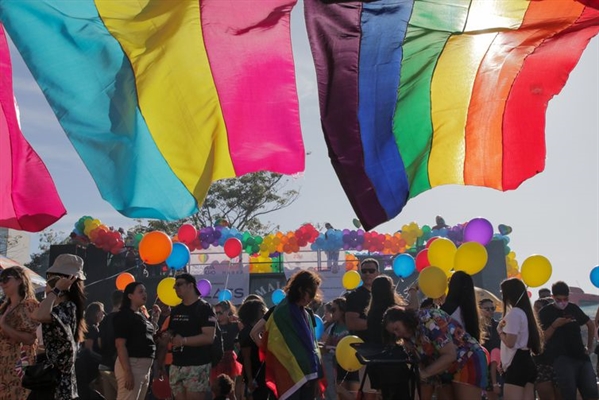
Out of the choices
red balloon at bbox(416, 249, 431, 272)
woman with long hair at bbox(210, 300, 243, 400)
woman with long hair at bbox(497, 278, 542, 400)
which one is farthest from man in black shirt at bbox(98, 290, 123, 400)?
red balloon at bbox(416, 249, 431, 272)

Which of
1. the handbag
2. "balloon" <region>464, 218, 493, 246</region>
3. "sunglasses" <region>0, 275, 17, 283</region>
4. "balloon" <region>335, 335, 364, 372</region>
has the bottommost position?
the handbag

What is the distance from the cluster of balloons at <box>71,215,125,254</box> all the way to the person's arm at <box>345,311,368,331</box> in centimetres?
1355

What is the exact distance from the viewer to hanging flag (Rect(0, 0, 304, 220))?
5484 mm

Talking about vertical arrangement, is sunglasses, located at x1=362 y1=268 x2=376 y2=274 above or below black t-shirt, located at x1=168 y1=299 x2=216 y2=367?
above

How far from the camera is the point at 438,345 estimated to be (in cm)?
524

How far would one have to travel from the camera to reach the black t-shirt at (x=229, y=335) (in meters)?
9.43

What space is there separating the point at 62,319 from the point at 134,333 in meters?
2.09

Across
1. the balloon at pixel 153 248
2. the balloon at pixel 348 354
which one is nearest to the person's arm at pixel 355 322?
the balloon at pixel 348 354

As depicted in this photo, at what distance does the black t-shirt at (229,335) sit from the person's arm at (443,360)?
4.54 metres

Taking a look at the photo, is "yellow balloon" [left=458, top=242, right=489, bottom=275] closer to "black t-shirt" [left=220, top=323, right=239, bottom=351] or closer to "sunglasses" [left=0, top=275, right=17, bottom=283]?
"black t-shirt" [left=220, top=323, right=239, bottom=351]

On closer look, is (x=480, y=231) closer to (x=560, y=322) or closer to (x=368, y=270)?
(x=560, y=322)

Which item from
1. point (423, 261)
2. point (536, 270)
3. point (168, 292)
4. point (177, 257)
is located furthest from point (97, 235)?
point (536, 270)

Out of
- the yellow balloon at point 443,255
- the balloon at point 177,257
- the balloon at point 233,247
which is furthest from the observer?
the balloon at point 233,247

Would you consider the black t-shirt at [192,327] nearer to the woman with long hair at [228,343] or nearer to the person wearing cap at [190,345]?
the person wearing cap at [190,345]
